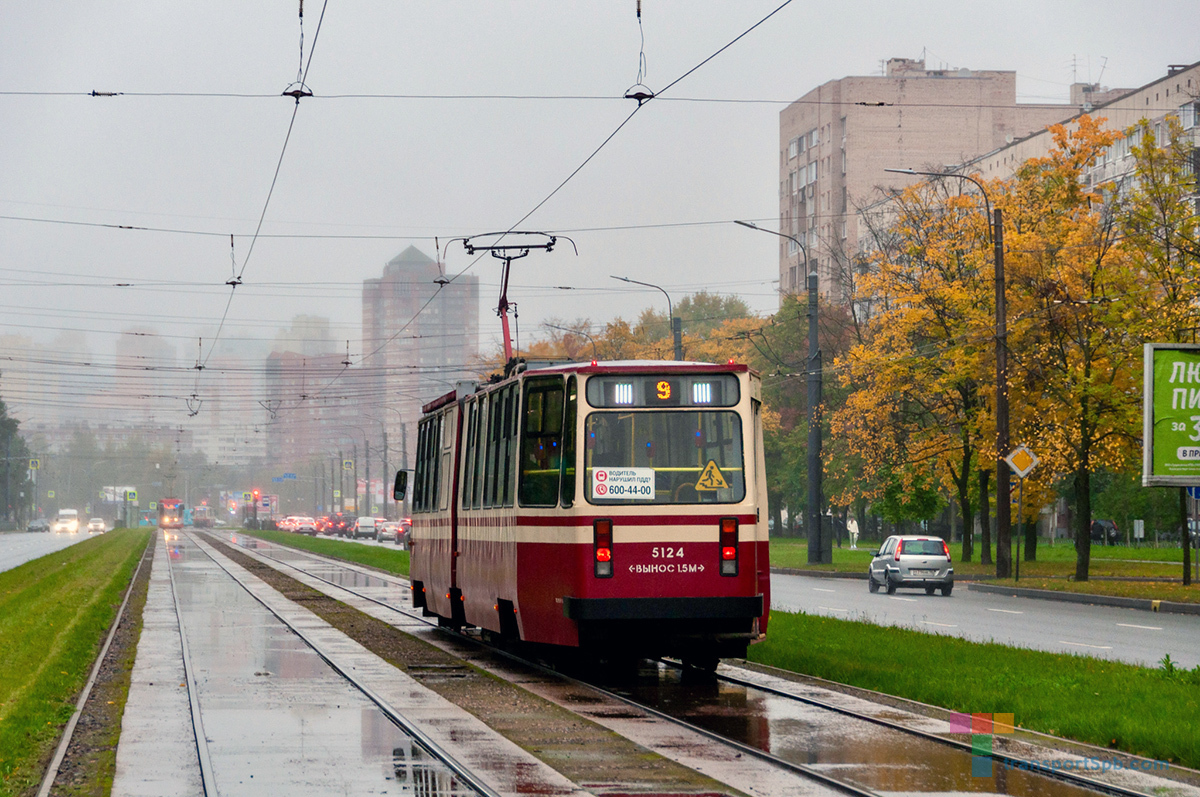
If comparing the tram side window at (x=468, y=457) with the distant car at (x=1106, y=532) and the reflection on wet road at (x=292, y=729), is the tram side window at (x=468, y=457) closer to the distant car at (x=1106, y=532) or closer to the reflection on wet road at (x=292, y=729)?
the reflection on wet road at (x=292, y=729)

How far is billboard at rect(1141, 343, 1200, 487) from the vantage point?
1991cm

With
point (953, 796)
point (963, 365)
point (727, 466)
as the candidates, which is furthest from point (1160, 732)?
point (963, 365)

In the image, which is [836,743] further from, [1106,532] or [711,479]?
[1106,532]

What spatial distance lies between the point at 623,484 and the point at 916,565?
2331cm

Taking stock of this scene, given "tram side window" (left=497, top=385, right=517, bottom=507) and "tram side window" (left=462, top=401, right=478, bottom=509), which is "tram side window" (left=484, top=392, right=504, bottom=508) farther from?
"tram side window" (left=462, top=401, right=478, bottom=509)

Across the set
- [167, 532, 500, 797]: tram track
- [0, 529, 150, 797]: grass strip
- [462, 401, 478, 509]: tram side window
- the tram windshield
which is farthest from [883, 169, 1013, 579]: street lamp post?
the tram windshield

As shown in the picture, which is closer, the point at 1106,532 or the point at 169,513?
the point at 1106,532

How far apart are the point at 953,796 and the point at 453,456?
11897 mm

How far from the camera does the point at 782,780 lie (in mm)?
9664

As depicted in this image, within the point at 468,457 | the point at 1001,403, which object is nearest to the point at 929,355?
the point at 1001,403

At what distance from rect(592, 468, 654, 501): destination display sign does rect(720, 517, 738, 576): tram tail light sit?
2.45ft

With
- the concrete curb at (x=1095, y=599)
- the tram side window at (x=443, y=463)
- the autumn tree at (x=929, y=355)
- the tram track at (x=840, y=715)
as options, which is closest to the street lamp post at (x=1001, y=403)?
the concrete curb at (x=1095, y=599)

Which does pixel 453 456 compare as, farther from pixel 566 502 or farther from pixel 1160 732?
pixel 1160 732

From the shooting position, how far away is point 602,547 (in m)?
14.6
